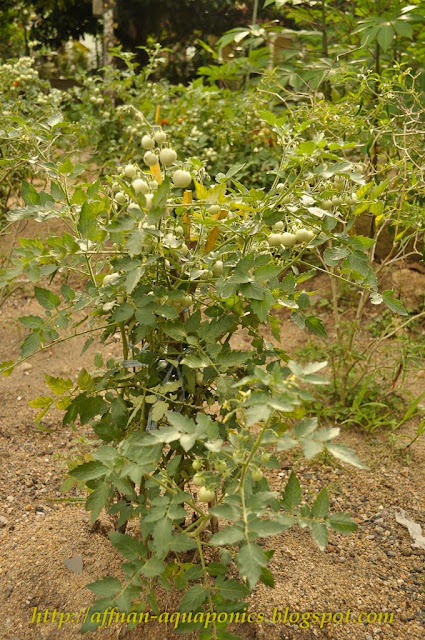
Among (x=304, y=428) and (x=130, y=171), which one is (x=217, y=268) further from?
(x=304, y=428)

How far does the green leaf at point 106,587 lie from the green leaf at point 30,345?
1.37 ft

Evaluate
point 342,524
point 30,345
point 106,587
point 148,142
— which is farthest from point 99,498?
point 148,142

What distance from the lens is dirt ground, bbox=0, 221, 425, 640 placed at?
4.65ft

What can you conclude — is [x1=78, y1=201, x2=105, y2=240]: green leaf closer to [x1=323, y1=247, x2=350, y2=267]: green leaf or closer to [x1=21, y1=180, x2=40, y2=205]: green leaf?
[x1=21, y1=180, x2=40, y2=205]: green leaf

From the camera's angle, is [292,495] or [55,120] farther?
[55,120]

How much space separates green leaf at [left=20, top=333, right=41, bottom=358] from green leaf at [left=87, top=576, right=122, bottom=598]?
1.37 feet

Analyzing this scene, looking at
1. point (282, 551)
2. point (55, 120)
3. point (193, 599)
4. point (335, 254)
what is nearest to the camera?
point (193, 599)

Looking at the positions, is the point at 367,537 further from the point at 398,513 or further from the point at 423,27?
the point at 423,27

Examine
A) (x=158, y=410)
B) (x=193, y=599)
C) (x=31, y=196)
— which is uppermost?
(x=31, y=196)

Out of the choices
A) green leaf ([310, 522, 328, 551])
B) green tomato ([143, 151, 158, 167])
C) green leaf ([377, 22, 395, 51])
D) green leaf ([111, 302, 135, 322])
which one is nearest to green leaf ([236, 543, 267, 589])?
green leaf ([310, 522, 328, 551])

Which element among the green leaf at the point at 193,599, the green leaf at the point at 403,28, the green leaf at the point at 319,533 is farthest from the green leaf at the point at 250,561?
the green leaf at the point at 403,28

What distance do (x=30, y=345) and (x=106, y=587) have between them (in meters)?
0.44

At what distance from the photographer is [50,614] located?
1392 millimetres

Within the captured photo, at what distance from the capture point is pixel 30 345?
3.88 ft
